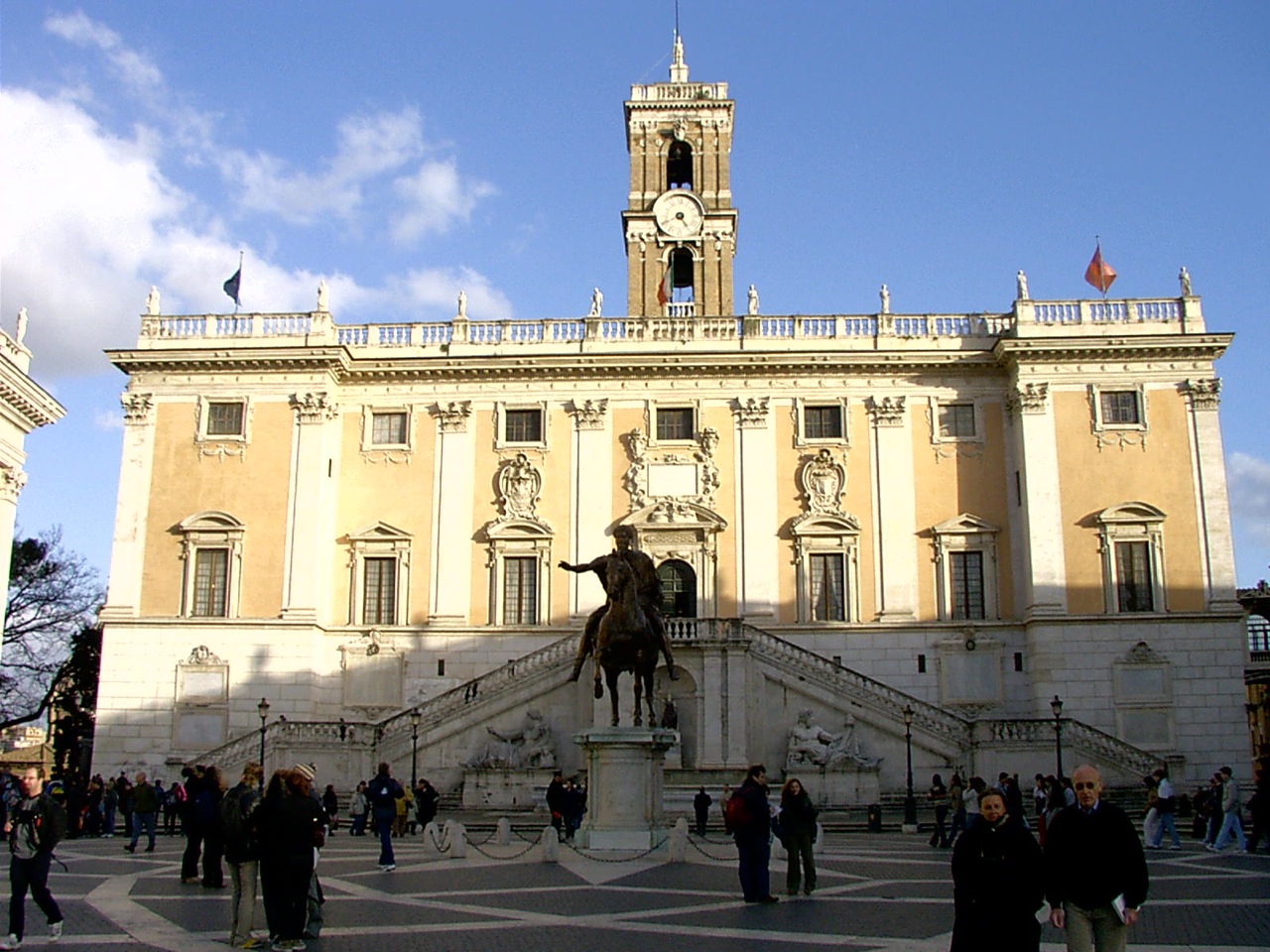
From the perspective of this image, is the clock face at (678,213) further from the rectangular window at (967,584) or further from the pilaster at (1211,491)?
the pilaster at (1211,491)

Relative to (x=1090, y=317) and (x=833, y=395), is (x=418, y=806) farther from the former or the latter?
(x=1090, y=317)

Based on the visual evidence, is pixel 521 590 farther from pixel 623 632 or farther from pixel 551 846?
pixel 551 846

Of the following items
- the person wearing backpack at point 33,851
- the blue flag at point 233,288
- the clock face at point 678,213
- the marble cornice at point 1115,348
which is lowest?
the person wearing backpack at point 33,851

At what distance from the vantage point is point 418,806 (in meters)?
27.7

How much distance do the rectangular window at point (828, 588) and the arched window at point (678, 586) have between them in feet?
11.8

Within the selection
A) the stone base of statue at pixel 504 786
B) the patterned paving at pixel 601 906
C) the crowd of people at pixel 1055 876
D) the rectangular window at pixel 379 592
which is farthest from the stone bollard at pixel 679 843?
the rectangular window at pixel 379 592

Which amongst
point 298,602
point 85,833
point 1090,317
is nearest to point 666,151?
point 1090,317

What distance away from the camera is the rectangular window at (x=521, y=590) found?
39.9 metres

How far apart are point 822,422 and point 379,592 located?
14.5 meters

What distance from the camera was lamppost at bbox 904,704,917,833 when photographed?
2898cm

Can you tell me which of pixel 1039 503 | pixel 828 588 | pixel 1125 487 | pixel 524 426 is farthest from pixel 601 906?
pixel 1125 487

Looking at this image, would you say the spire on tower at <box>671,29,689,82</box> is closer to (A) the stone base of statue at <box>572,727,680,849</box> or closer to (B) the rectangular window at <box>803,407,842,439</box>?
(B) the rectangular window at <box>803,407,842,439</box>

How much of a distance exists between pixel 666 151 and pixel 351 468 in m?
17.2

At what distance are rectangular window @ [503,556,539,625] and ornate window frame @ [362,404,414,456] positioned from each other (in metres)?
4.91
